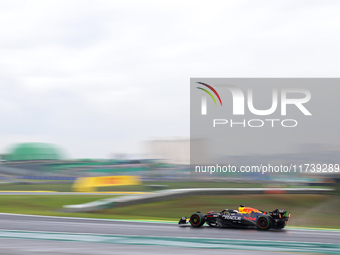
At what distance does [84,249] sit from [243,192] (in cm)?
1882

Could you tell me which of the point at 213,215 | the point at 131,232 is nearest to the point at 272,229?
the point at 213,215

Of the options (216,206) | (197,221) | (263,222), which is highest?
(263,222)

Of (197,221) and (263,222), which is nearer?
(263,222)

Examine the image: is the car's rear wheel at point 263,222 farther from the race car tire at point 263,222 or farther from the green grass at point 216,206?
the green grass at point 216,206

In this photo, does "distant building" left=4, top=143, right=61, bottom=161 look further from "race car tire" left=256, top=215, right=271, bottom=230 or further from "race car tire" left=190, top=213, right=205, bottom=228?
"race car tire" left=256, top=215, right=271, bottom=230

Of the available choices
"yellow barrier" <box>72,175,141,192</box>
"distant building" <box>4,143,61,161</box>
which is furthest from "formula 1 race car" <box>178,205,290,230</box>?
"distant building" <box>4,143,61,161</box>

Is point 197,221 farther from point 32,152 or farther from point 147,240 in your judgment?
point 32,152

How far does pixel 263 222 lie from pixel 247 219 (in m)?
0.53

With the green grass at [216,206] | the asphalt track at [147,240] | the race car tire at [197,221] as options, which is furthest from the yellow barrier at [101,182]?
the race car tire at [197,221]

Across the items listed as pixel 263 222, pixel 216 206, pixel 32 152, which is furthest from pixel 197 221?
pixel 32 152

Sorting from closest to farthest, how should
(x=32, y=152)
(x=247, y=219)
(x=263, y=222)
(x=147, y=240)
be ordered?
(x=147, y=240) → (x=263, y=222) → (x=247, y=219) → (x=32, y=152)

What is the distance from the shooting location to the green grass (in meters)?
20.0

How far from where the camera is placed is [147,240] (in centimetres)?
1015

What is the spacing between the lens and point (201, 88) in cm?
2861
